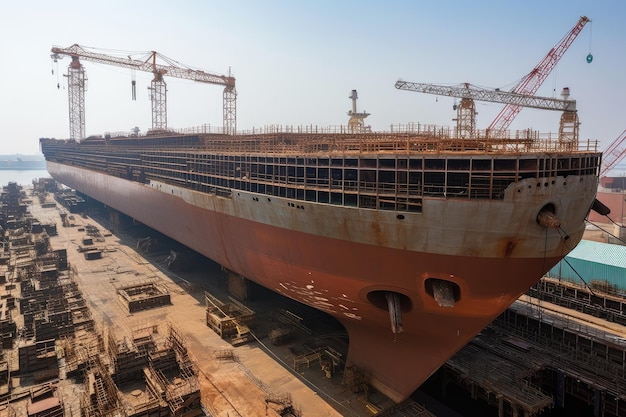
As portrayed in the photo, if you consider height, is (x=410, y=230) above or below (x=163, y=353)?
above

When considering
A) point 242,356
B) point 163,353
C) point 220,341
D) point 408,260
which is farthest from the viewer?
point 220,341

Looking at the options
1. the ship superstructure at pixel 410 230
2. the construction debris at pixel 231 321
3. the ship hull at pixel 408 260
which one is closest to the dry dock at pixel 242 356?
the construction debris at pixel 231 321

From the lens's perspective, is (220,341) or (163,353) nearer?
(163,353)

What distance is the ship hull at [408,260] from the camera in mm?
12828

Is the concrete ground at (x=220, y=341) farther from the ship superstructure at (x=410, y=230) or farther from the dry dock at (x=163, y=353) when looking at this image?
the ship superstructure at (x=410, y=230)

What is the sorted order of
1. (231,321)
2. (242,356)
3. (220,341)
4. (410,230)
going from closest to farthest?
(410,230) → (242,356) → (220,341) → (231,321)

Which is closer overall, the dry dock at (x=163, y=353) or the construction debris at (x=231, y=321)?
the dry dock at (x=163, y=353)

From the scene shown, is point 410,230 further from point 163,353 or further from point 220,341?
point 220,341

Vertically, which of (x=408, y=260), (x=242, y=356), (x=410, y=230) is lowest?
(x=242, y=356)

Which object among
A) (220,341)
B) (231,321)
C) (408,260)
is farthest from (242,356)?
(408,260)

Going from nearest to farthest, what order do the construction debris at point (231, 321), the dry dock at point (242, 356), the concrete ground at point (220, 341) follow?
the dry dock at point (242, 356) → the concrete ground at point (220, 341) → the construction debris at point (231, 321)

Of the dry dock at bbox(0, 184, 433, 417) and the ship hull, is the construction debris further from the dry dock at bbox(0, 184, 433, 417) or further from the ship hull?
the ship hull

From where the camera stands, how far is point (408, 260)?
14109 mm

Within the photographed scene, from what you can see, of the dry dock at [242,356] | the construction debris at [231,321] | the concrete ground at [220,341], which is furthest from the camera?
the construction debris at [231,321]
